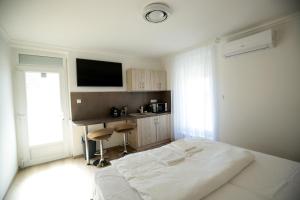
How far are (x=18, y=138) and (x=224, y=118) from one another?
413 cm

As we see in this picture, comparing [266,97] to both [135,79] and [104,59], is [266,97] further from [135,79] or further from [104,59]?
[104,59]

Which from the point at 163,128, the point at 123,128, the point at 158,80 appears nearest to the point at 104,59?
the point at 158,80

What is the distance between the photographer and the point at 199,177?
4.29 ft

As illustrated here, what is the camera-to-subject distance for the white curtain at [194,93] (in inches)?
131

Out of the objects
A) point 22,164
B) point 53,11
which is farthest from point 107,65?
point 22,164

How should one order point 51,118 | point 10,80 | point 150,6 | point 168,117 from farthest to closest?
point 168,117 → point 51,118 → point 10,80 → point 150,6

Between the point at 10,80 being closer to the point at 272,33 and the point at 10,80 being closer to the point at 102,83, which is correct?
the point at 102,83

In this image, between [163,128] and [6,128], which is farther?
[163,128]

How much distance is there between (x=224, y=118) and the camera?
3148 mm

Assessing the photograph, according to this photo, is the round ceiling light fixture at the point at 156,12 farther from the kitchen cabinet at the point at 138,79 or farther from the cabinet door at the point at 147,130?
the cabinet door at the point at 147,130

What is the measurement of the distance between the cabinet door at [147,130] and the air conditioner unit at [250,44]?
2258mm

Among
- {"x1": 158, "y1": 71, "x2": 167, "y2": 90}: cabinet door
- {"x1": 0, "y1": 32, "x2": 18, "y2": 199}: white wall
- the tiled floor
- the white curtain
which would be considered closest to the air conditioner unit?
the white curtain

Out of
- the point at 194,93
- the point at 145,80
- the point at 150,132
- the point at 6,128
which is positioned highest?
the point at 145,80

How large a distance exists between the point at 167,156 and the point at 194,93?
2.27m
